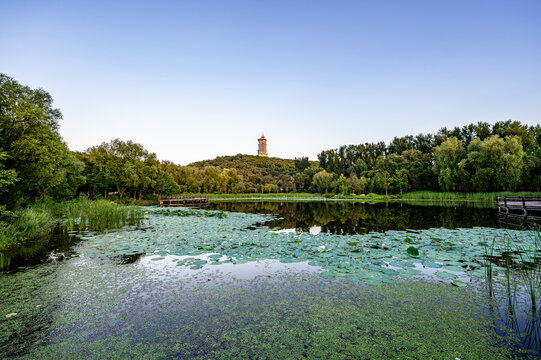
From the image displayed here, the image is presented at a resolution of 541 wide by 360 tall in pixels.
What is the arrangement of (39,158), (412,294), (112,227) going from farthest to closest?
1. (39,158)
2. (112,227)
3. (412,294)

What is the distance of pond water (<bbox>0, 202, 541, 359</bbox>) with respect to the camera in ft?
9.85

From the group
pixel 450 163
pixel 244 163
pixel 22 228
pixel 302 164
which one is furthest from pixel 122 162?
pixel 244 163

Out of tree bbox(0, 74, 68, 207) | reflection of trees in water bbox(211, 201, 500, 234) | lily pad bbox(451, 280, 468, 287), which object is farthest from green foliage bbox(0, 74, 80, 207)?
lily pad bbox(451, 280, 468, 287)

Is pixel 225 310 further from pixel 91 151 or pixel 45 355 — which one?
pixel 91 151

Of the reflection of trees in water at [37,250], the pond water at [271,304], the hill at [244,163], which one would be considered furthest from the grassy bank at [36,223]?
the hill at [244,163]

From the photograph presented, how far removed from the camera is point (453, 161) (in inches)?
1704

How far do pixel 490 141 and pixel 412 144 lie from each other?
1352 inches

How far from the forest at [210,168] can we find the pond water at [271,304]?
7.80 meters

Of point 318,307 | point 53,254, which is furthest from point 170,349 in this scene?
point 53,254

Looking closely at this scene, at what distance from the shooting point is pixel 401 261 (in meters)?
6.32

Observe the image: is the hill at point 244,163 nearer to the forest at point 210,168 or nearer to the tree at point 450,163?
the forest at point 210,168

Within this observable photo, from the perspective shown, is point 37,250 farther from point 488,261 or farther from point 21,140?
point 488,261

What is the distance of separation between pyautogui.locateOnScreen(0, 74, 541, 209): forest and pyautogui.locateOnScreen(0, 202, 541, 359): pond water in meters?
7.80

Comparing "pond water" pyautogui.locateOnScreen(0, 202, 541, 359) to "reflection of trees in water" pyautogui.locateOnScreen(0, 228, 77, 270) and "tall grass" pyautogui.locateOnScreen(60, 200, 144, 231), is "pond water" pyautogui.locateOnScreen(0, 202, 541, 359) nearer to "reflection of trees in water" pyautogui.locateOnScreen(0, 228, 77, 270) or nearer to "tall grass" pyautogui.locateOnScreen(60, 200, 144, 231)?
"reflection of trees in water" pyautogui.locateOnScreen(0, 228, 77, 270)
